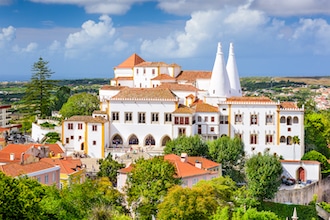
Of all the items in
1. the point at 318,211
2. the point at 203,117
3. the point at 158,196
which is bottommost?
the point at 318,211

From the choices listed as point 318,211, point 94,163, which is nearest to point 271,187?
point 318,211

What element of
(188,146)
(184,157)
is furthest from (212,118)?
(184,157)

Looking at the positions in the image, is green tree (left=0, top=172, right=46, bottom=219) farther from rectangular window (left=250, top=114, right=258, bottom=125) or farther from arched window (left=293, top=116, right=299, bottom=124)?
arched window (left=293, top=116, right=299, bottom=124)

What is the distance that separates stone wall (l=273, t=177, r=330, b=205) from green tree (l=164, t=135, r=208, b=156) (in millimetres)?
6584

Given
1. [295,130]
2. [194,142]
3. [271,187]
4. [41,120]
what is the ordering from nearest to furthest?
1. [271,187]
2. [194,142]
3. [295,130]
4. [41,120]

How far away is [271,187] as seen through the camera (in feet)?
141

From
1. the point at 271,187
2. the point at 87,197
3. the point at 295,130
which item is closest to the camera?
the point at 87,197

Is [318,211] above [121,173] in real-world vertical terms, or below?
below

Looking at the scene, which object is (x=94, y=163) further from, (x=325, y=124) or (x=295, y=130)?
(x=325, y=124)

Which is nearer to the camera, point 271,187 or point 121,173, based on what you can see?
point 121,173

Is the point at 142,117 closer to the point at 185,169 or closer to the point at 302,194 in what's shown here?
the point at 185,169

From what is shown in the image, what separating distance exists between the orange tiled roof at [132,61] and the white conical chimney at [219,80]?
43.6 feet

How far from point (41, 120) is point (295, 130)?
24054 mm

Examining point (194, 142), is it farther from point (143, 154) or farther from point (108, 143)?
point (108, 143)
